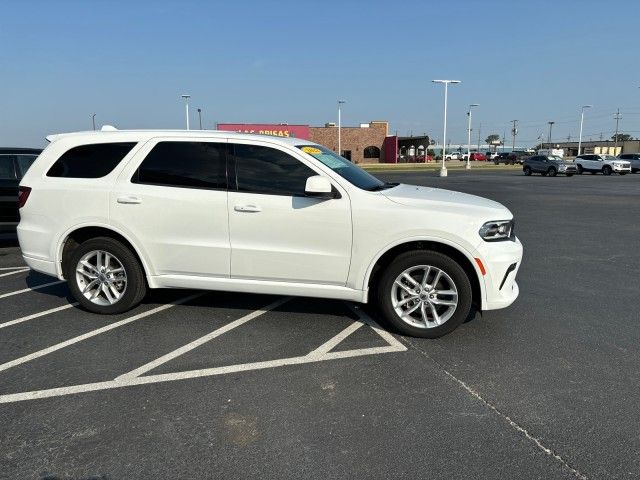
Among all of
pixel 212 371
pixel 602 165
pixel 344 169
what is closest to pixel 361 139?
pixel 602 165

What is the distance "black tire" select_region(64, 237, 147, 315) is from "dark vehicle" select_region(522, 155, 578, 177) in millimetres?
36975

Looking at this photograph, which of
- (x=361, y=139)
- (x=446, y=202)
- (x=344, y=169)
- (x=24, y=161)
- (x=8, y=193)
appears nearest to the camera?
(x=446, y=202)

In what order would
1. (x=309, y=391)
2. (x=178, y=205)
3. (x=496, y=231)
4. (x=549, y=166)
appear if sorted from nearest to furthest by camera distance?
(x=309, y=391), (x=496, y=231), (x=178, y=205), (x=549, y=166)

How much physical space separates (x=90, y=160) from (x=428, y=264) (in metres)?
3.59

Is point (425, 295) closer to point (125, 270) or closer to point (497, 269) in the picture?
point (497, 269)

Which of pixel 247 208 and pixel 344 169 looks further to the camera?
pixel 344 169

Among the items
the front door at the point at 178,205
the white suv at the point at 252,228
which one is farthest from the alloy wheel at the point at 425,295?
the front door at the point at 178,205

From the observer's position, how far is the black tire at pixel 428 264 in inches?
169

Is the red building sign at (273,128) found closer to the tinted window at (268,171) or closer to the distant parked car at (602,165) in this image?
the distant parked car at (602,165)

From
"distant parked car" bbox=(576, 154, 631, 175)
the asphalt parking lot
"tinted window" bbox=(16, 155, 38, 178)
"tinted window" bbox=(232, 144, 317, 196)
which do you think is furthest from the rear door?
"distant parked car" bbox=(576, 154, 631, 175)

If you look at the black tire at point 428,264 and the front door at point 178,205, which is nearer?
the black tire at point 428,264

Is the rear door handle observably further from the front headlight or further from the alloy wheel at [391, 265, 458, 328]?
the front headlight

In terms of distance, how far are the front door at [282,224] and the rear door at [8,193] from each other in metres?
5.34

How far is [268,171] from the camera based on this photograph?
15.3ft
